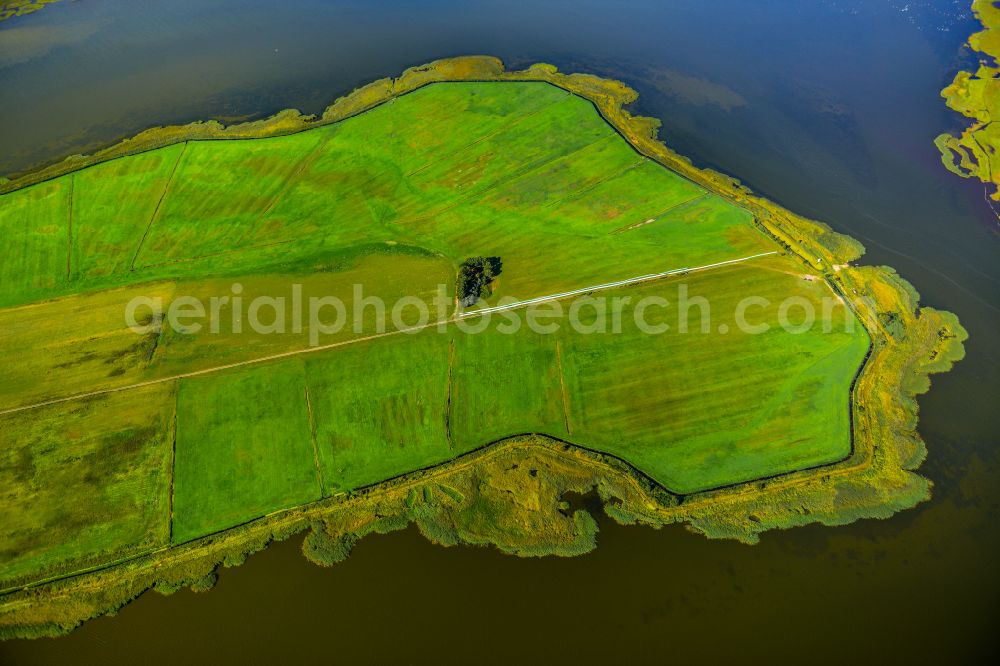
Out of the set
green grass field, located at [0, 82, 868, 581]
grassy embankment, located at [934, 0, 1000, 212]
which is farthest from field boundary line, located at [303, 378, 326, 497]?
grassy embankment, located at [934, 0, 1000, 212]

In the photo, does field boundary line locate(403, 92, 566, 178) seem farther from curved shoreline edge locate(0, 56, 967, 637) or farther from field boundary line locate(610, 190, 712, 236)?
curved shoreline edge locate(0, 56, 967, 637)

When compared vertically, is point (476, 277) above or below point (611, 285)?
above

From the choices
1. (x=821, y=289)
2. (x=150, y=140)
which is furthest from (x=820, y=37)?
(x=150, y=140)

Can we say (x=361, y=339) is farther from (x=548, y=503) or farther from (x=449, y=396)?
(x=548, y=503)

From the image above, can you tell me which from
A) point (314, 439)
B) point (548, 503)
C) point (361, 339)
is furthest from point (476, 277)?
point (548, 503)

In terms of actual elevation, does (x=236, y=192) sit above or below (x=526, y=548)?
above

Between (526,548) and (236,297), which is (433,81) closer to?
(236,297)
